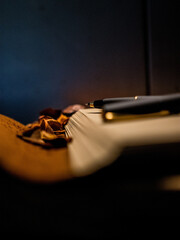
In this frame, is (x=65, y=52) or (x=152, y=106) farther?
(x=65, y=52)

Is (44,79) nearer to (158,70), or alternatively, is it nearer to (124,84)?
(124,84)

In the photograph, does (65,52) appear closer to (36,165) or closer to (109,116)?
(109,116)

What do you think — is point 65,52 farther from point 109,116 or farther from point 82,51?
point 109,116

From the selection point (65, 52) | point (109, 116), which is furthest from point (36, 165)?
point (65, 52)

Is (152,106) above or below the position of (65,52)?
below

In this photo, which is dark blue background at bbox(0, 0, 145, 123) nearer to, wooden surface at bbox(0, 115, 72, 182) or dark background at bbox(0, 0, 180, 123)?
dark background at bbox(0, 0, 180, 123)

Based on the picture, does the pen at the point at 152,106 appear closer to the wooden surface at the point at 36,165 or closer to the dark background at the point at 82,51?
the wooden surface at the point at 36,165

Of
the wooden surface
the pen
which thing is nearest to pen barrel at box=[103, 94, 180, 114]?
the pen

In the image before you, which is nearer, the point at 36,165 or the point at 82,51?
the point at 36,165

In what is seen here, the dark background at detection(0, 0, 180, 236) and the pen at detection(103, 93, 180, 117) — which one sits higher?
the dark background at detection(0, 0, 180, 236)
